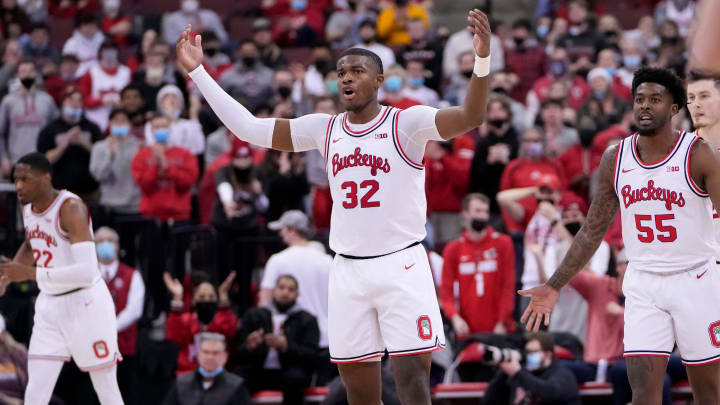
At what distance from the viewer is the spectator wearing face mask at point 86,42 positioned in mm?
17391

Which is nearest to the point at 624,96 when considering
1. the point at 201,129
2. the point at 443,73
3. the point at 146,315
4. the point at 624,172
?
the point at 443,73

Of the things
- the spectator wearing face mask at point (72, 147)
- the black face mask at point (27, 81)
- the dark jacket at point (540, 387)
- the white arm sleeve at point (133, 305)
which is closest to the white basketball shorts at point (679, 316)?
the dark jacket at point (540, 387)

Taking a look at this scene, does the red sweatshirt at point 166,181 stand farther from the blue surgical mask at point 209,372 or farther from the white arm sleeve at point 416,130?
the white arm sleeve at point 416,130

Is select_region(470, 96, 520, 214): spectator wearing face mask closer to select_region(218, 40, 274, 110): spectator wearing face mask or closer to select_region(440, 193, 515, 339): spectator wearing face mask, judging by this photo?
select_region(440, 193, 515, 339): spectator wearing face mask

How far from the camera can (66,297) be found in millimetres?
8797

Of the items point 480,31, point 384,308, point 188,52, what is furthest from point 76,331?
point 480,31

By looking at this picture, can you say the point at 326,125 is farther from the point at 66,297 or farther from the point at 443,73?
the point at 443,73

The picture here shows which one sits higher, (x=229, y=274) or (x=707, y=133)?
(x=707, y=133)

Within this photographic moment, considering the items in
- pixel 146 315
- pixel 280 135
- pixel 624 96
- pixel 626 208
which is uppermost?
pixel 624 96

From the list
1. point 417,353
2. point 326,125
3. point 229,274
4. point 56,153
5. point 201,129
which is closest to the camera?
point 417,353

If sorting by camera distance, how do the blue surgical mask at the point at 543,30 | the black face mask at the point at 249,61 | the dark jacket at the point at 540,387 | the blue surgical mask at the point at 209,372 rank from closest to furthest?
1. the dark jacket at the point at 540,387
2. the blue surgical mask at the point at 209,372
3. the black face mask at the point at 249,61
4. the blue surgical mask at the point at 543,30

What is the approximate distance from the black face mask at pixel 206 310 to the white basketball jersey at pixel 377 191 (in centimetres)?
497

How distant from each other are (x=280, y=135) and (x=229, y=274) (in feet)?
18.9

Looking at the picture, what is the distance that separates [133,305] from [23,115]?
14.3 feet
